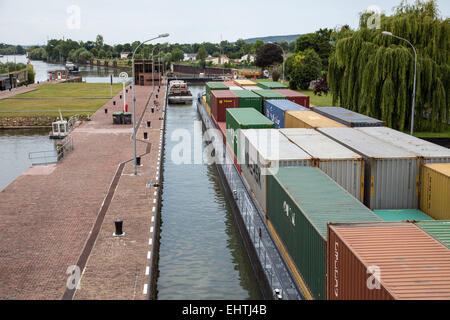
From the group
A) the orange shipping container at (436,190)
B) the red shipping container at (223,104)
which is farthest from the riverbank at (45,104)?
the orange shipping container at (436,190)

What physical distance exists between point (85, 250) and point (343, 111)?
2332 cm

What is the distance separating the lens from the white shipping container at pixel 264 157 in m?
20.6

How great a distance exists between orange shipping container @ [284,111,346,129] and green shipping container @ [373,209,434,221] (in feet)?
32.8

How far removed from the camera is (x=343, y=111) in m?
35.9

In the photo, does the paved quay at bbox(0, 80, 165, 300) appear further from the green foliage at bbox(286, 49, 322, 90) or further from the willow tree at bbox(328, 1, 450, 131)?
the green foliage at bbox(286, 49, 322, 90)

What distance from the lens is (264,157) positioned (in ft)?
68.3

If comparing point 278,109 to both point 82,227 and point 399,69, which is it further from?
point 82,227

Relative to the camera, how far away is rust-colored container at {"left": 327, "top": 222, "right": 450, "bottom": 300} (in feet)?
30.7

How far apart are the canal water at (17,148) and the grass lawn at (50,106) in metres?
5.68

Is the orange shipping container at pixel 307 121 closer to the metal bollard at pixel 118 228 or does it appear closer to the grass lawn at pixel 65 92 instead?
the metal bollard at pixel 118 228

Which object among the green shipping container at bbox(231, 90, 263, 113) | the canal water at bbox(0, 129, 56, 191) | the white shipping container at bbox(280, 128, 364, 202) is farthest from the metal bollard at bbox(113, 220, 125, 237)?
the green shipping container at bbox(231, 90, 263, 113)

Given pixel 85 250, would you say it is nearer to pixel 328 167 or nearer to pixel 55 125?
pixel 328 167

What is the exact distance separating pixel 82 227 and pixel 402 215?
13486 mm

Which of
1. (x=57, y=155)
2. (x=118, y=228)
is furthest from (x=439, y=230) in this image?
(x=57, y=155)
